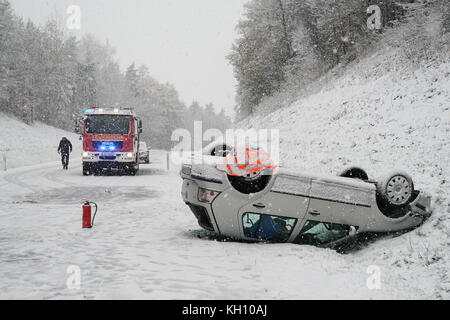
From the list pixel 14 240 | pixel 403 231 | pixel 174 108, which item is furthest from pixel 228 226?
pixel 174 108

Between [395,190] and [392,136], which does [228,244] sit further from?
[392,136]

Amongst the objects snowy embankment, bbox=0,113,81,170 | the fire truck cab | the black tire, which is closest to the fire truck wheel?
the fire truck cab

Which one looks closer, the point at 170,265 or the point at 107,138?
the point at 170,265

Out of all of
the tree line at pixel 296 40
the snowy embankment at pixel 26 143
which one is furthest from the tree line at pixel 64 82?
the tree line at pixel 296 40

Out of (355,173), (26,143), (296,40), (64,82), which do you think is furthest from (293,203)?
(64,82)

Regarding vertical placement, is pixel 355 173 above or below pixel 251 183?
above

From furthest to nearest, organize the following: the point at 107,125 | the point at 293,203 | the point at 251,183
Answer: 1. the point at 107,125
2. the point at 251,183
3. the point at 293,203

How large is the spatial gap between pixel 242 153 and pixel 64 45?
60281 mm

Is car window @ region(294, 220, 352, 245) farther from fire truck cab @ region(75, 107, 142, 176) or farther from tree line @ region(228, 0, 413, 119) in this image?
tree line @ region(228, 0, 413, 119)

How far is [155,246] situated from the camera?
6461mm

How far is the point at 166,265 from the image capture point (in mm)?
5359

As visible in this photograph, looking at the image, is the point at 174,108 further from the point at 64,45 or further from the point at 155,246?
the point at 155,246

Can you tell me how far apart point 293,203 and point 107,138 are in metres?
14.8

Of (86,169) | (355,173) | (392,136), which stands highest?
(392,136)
